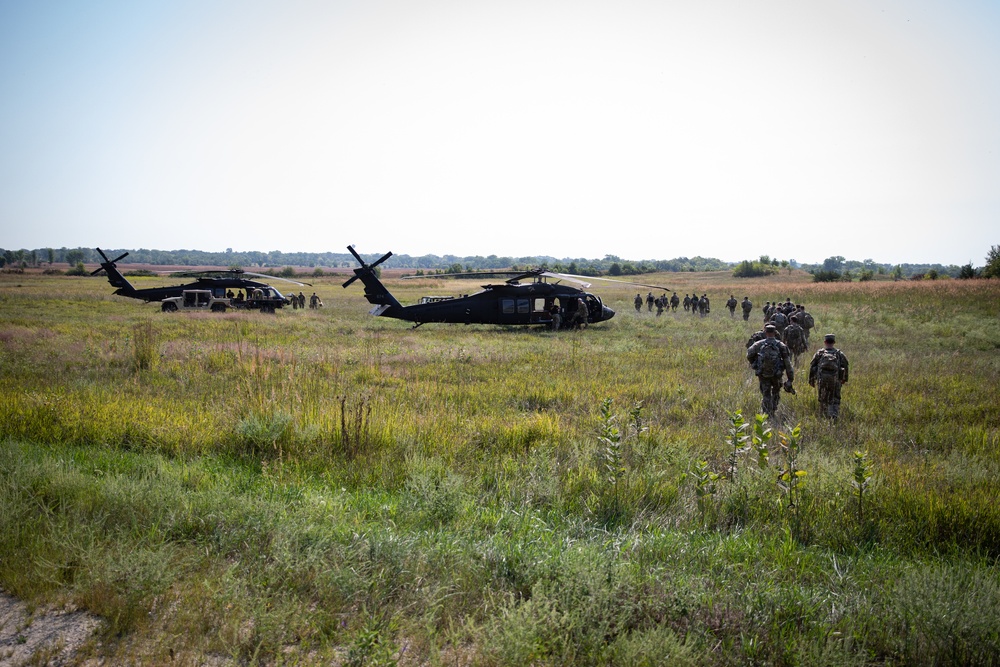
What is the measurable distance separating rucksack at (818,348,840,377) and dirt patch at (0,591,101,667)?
30.5 feet

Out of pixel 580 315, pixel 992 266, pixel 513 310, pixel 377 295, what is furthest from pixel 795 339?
pixel 992 266

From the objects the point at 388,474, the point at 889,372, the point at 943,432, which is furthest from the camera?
the point at 889,372

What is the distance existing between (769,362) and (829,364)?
35.4 inches

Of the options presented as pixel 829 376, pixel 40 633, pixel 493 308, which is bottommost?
pixel 40 633

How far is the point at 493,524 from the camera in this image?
4.62 m

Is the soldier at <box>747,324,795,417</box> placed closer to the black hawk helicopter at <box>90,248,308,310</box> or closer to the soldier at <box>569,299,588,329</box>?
the soldier at <box>569,299,588,329</box>

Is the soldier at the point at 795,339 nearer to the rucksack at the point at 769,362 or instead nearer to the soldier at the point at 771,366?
the soldier at the point at 771,366

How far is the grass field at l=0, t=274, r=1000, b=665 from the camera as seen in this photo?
3217 mm

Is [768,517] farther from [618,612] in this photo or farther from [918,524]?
[618,612]

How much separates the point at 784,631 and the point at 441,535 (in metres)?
2.47

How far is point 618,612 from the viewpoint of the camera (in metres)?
3.44

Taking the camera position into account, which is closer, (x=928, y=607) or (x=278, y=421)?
(x=928, y=607)

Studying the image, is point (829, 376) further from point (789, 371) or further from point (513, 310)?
point (513, 310)

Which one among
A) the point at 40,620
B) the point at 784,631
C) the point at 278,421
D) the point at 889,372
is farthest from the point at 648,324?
the point at 40,620
